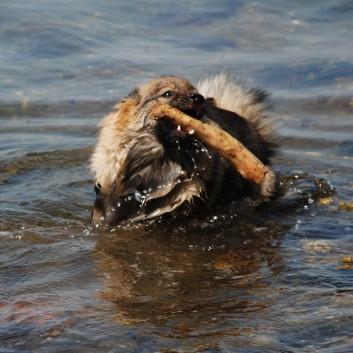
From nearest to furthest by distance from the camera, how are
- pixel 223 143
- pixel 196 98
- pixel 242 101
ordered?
pixel 196 98, pixel 223 143, pixel 242 101

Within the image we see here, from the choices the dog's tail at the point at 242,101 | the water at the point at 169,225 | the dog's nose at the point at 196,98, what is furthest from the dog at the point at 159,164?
the dog's tail at the point at 242,101

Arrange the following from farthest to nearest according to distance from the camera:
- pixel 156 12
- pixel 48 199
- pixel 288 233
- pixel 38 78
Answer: pixel 156 12 < pixel 38 78 < pixel 48 199 < pixel 288 233

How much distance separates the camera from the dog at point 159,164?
6.36m

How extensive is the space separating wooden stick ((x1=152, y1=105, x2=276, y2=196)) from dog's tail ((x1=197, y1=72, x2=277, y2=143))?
1.11 meters

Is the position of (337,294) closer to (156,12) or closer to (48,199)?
(48,199)

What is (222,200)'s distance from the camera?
6871 mm

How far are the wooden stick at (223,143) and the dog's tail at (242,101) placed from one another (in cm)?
111

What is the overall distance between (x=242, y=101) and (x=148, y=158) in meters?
1.55

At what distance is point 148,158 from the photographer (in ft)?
21.2

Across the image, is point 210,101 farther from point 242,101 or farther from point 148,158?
point 148,158

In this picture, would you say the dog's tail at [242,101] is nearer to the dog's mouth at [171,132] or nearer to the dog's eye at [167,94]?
the dog's eye at [167,94]

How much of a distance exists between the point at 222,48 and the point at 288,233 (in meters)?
6.66

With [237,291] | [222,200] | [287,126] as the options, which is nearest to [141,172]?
[222,200]

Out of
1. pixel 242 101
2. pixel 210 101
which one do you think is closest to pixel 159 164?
pixel 210 101
